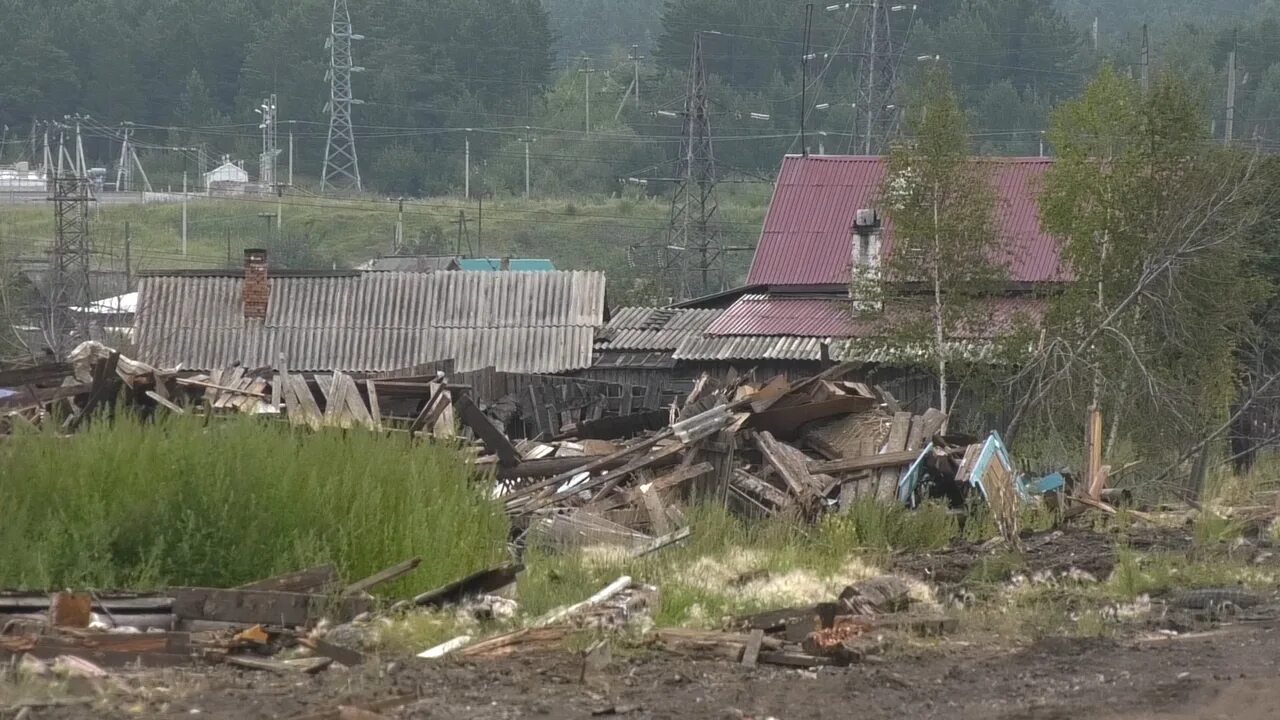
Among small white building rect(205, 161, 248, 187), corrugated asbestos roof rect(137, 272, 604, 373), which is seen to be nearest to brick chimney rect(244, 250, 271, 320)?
corrugated asbestos roof rect(137, 272, 604, 373)

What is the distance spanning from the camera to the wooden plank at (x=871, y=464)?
15.6m

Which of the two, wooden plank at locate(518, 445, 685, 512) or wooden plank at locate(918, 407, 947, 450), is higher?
wooden plank at locate(918, 407, 947, 450)

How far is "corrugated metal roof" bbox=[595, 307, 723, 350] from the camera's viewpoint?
29781mm

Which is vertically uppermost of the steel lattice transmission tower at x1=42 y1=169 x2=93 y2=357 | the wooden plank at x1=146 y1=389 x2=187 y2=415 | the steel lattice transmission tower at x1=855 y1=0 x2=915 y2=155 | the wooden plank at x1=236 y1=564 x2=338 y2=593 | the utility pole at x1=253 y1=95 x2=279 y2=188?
the steel lattice transmission tower at x1=855 y1=0 x2=915 y2=155

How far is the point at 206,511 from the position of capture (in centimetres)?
991

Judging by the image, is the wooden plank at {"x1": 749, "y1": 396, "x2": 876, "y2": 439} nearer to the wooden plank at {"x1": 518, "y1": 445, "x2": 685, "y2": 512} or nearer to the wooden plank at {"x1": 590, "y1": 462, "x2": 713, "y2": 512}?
the wooden plank at {"x1": 590, "y1": 462, "x2": 713, "y2": 512}

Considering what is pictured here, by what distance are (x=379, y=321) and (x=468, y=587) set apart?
66.9ft

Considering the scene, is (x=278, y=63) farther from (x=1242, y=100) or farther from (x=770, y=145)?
(x=1242, y=100)

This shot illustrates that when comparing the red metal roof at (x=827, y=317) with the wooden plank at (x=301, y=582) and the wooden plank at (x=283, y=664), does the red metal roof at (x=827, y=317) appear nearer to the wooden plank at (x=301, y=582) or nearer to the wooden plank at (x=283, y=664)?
the wooden plank at (x=301, y=582)

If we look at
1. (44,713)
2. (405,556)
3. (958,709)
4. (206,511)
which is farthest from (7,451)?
(958,709)

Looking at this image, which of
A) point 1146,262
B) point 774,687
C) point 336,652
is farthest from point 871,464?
point 1146,262

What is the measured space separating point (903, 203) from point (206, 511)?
17.2m

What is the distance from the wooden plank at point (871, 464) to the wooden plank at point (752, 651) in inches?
270

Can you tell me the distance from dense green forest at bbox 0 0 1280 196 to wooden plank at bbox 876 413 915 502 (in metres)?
69.1
